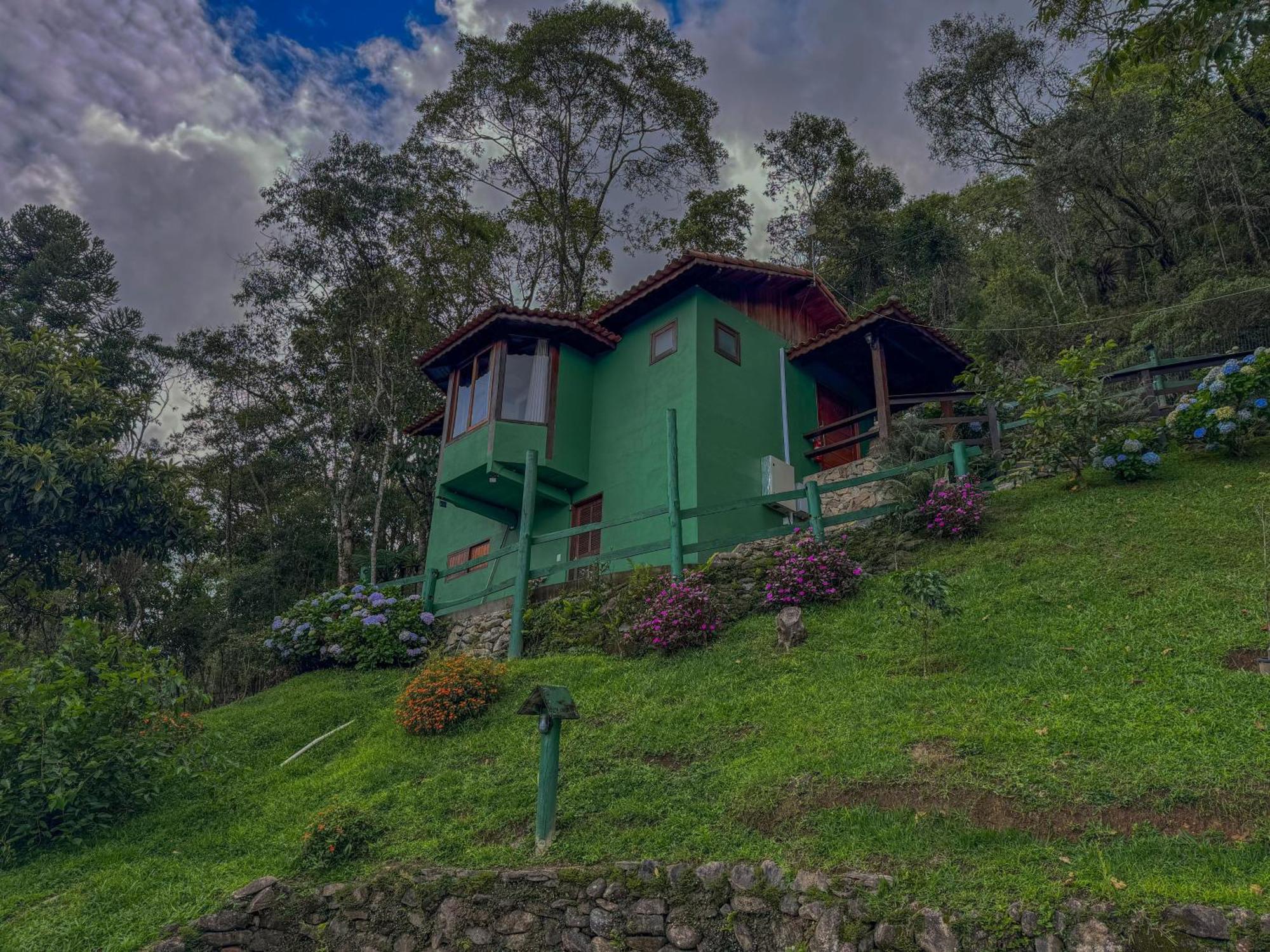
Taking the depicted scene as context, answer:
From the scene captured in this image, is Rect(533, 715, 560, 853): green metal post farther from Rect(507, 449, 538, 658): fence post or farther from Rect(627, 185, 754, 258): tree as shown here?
Rect(627, 185, 754, 258): tree

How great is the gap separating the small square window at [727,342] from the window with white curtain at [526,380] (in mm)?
3335

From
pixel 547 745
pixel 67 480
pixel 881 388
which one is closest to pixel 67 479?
pixel 67 480

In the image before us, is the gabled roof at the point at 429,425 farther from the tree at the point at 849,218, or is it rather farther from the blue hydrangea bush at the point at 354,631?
the tree at the point at 849,218

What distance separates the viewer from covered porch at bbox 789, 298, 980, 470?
1483 cm

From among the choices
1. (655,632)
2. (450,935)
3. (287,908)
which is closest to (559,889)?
(450,935)

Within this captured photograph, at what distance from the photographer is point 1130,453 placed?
10.9 m

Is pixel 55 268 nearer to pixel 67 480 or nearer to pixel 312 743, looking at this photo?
pixel 67 480

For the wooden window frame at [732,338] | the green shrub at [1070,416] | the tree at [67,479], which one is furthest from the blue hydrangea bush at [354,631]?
the green shrub at [1070,416]

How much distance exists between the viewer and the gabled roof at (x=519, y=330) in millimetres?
15812

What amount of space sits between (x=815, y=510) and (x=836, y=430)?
6.52m

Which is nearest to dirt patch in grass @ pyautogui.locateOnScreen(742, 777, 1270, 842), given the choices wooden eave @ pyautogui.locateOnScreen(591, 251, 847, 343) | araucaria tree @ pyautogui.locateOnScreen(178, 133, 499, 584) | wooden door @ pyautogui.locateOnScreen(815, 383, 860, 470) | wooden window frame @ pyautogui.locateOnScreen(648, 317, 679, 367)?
wooden window frame @ pyautogui.locateOnScreen(648, 317, 679, 367)

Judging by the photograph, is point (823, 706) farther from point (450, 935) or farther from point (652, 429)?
point (652, 429)

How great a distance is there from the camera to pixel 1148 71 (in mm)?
24125

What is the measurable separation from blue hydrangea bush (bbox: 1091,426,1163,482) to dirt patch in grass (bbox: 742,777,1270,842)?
713 centimetres
